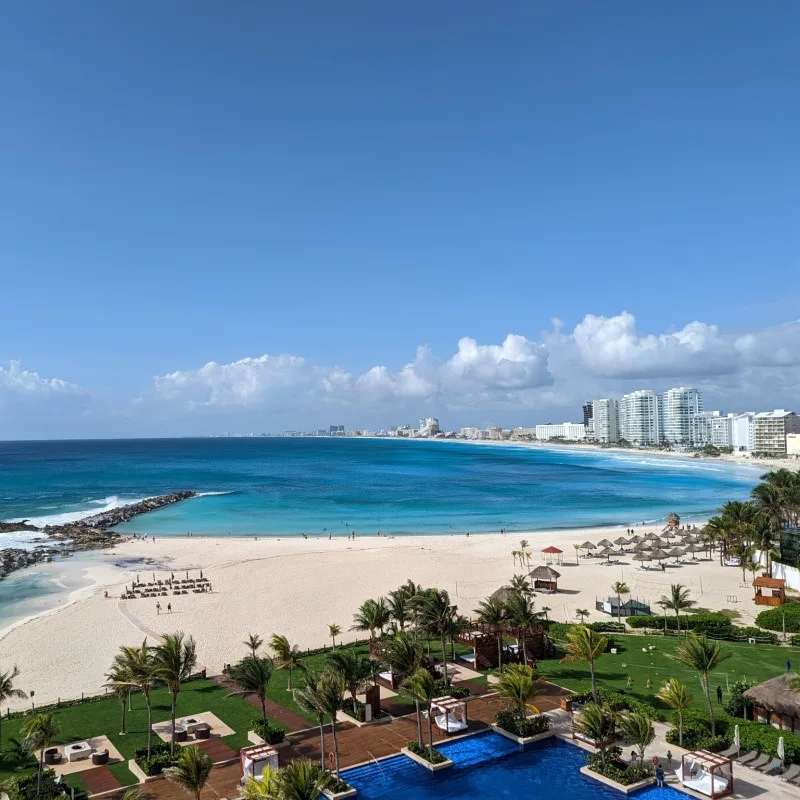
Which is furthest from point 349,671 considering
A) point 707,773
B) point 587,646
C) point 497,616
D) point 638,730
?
point 707,773

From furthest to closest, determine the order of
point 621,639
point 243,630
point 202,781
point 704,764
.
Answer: point 243,630
point 621,639
point 704,764
point 202,781

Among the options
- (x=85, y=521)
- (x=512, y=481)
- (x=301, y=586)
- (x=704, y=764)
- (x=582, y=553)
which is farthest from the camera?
(x=512, y=481)

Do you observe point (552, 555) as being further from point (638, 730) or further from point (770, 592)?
point (638, 730)

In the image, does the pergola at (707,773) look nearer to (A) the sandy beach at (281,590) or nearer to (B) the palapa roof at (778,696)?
(B) the palapa roof at (778,696)

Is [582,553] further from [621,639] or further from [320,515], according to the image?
[320,515]

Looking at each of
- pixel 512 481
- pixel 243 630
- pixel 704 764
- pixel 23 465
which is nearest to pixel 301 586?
pixel 243 630

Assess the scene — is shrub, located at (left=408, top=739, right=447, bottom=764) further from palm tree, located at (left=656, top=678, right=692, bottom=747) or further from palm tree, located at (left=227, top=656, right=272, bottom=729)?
palm tree, located at (left=656, top=678, right=692, bottom=747)
